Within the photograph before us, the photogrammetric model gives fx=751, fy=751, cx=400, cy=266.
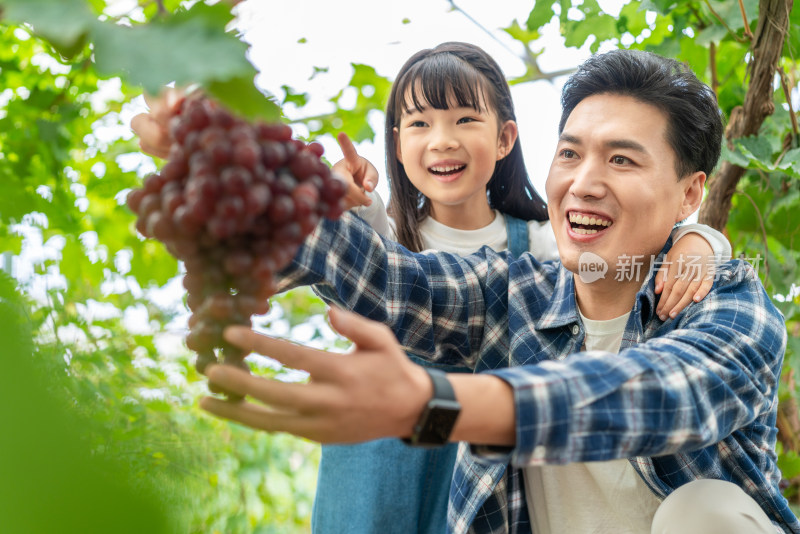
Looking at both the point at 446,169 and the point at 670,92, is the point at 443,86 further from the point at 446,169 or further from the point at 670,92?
the point at 670,92

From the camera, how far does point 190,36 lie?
1.48 ft

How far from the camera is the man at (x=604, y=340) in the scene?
2.75 ft

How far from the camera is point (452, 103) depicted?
178 centimetres

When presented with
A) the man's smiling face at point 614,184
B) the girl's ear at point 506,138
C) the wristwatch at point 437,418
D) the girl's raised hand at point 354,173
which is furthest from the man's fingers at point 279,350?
the girl's ear at point 506,138

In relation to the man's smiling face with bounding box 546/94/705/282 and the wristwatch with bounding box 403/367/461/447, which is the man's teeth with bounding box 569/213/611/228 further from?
the wristwatch with bounding box 403/367/461/447

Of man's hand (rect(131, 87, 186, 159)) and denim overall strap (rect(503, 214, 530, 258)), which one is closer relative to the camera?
man's hand (rect(131, 87, 186, 159))

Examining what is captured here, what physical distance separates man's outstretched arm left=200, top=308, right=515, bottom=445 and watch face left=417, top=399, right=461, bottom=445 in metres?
0.01

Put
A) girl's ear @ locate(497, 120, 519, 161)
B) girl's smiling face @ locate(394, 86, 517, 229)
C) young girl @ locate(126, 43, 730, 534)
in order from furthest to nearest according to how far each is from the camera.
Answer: girl's ear @ locate(497, 120, 519, 161), girl's smiling face @ locate(394, 86, 517, 229), young girl @ locate(126, 43, 730, 534)

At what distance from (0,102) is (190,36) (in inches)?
61.8

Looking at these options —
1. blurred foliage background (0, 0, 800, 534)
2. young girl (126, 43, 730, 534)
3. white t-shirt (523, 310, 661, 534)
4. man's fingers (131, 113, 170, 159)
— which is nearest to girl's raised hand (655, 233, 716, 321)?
young girl (126, 43, 730, 534)

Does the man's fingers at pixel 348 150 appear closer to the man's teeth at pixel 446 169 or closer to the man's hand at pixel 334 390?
the man's hand at pixel 334 390

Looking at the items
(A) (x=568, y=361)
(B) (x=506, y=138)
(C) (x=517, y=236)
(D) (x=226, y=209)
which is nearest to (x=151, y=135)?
(D) (x=226, y=209)

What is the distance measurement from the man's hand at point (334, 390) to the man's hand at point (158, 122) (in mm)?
258

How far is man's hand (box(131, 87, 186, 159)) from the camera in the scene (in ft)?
2.44
